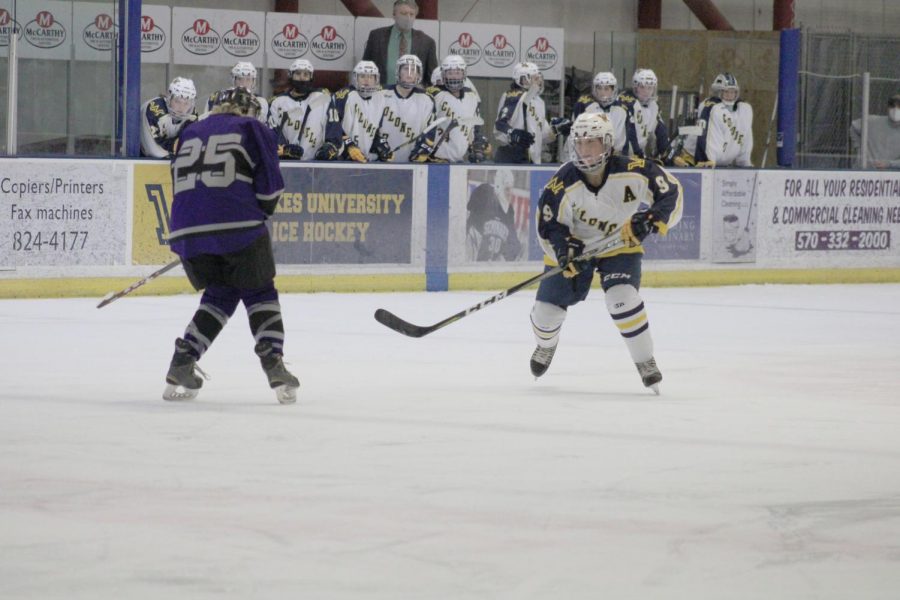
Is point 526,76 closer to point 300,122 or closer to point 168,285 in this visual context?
point 300,122

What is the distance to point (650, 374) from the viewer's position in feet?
19.7

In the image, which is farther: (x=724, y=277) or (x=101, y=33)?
(x=724, y=277)

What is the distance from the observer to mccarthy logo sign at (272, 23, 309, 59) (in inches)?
469

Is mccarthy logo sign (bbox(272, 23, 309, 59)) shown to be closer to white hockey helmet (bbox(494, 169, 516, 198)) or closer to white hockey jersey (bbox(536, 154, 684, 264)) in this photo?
white hockey helmet (bbox(494, 169, 516, 198))

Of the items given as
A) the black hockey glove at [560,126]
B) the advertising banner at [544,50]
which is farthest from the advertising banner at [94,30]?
the advertising banner at [544,50]

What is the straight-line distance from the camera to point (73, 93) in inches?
398

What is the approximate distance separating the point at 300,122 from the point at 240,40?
1.41m

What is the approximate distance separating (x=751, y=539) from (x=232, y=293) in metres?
2.69

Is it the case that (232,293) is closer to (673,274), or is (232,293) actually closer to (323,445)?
(323,445)

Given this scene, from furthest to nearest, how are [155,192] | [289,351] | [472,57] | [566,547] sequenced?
[472,57], [155,192], [289,351], [566,547]

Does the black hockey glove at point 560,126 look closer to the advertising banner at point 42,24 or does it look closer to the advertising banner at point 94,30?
the advertising banner at point 94,30

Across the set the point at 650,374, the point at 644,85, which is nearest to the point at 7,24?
the point at 644,85

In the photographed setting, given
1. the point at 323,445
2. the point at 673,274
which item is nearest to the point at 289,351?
the point at 323,445

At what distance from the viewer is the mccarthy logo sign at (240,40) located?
11.7 meters
